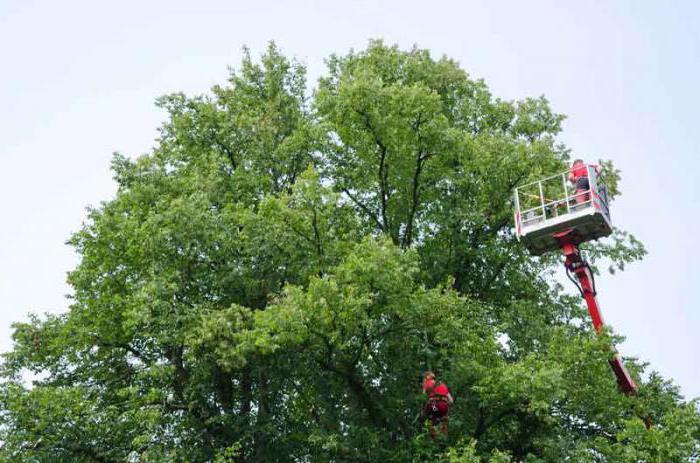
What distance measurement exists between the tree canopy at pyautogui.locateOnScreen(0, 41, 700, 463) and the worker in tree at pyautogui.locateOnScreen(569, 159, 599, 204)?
1003 mm

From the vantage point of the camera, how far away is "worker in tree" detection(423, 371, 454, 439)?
18.6m

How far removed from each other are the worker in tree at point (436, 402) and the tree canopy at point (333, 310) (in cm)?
47

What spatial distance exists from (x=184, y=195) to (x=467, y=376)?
858cm

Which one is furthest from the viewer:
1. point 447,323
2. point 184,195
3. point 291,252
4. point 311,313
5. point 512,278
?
point 512,278

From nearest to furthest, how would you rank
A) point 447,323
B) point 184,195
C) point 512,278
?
point 447,323 → point 184,195 → point 512,278

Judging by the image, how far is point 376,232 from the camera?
25578 millimetres

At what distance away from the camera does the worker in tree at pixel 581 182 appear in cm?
2130

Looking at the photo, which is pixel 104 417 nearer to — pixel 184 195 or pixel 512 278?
pixel 184 195

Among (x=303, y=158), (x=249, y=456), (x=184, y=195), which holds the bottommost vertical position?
(x=249, y=456)

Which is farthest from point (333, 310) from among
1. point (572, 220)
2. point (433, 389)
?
point (572, 220)

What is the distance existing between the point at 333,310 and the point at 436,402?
3109 millimetres

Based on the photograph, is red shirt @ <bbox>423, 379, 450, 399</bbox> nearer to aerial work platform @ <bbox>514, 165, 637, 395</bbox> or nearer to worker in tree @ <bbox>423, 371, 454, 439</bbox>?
worker in tree @ <bbox>423, 371, 454, 439</bbox>

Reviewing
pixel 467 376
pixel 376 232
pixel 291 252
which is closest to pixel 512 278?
pixel 376 232

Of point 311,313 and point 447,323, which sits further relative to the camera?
point 447,323
